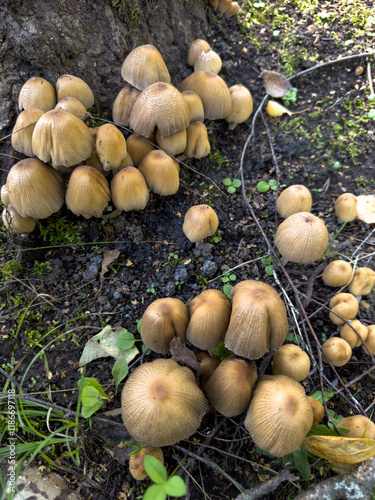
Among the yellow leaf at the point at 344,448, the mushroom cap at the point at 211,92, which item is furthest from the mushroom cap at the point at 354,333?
the mushroom cap at the point at 211,92

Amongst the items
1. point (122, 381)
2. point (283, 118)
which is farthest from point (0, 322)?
point (283, 118)

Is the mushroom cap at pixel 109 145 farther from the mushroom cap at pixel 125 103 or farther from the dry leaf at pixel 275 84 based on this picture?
the dry leaf at pixel 275 84

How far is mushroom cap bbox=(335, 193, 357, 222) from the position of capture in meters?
2.46

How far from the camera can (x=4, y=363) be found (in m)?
1.85

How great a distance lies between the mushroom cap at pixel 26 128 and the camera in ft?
6.58

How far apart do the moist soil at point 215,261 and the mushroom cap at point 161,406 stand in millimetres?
301

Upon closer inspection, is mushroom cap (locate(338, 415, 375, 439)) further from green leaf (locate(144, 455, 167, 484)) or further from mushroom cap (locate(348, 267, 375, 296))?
green leaf (locate(144, 455, 167, 484))

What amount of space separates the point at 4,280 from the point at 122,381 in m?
1.01

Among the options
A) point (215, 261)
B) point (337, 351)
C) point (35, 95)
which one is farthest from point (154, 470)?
point (35, 95)

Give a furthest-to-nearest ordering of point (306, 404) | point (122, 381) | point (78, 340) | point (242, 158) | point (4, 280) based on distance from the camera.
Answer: point (242, 158) → point (4, 280) → point (78, 340) → point (122, 381) → point (306, 404)

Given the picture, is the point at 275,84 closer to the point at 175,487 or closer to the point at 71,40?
the point at 71,40

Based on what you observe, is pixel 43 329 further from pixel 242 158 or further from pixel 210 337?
pixel 242 158

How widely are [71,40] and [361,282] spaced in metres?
2.55

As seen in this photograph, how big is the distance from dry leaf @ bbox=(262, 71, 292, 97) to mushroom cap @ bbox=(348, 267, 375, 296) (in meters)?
1.86
